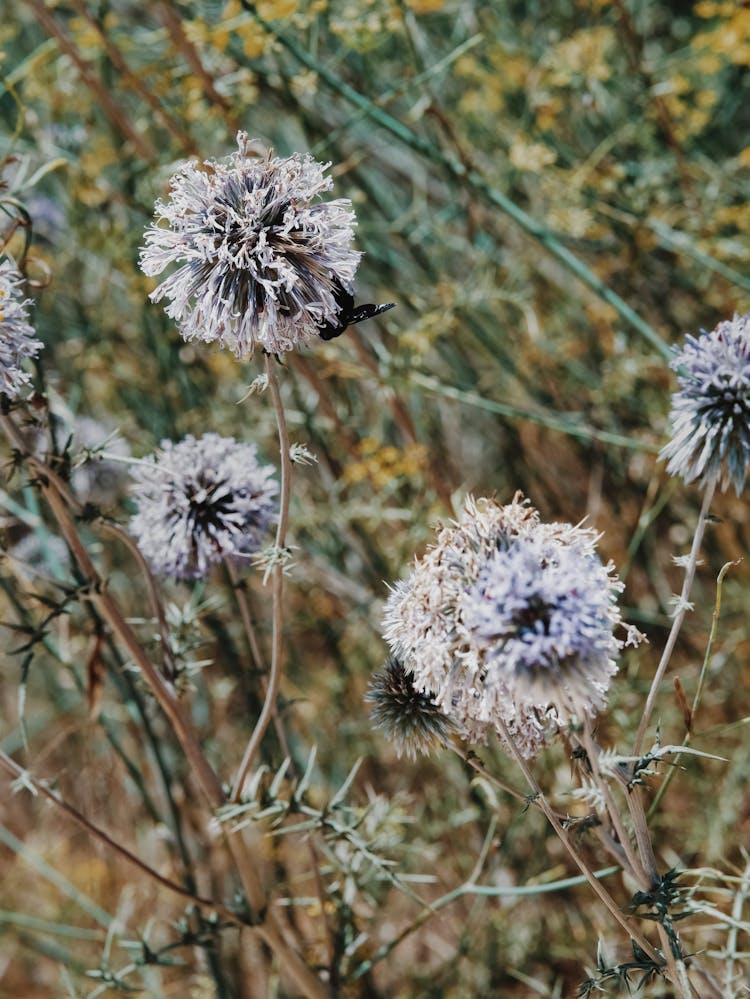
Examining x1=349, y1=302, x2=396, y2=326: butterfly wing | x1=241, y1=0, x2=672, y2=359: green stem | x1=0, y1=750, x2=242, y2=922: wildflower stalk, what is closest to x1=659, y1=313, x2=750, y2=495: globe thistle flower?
x1=349, y1=302, x2=396, y2=326: butterfly wing

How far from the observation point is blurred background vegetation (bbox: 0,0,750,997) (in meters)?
2.41

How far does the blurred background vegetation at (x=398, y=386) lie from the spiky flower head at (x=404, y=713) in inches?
18.6

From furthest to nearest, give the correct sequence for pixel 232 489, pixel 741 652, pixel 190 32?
pixel 741 652 < pixel 190 32 < pixel 232 489

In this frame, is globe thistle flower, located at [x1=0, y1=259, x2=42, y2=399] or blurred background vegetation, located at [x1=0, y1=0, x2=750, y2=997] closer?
globe thistle flower, located at [x1=0, y1=259, x2=42, y2=399]

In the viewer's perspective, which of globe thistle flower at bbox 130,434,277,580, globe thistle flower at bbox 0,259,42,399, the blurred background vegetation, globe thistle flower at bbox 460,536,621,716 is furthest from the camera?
the blurred background vegetation

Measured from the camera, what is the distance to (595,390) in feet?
10.0

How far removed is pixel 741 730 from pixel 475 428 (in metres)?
1.42

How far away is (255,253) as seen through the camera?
1.33 metres

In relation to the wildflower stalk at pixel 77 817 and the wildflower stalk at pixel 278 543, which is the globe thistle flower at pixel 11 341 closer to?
the wildflower stalk at pixel 278 543

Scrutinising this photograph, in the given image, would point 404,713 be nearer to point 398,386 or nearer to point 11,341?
point 11,341

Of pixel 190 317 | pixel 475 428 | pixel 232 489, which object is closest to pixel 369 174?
pixel 475 428

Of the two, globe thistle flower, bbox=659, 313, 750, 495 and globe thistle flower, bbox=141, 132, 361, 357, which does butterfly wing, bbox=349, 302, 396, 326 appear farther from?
globe thistle flower, bbox=659, 313, 750, 495

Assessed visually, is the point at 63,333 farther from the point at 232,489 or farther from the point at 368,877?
the point at 368,877

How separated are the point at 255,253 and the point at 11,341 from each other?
405 mm
